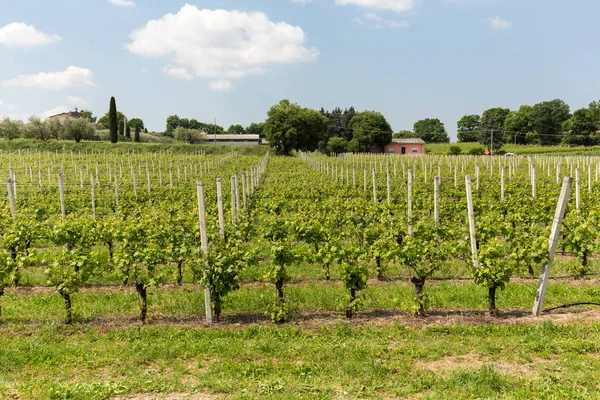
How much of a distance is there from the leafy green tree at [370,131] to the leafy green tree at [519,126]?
32798mm

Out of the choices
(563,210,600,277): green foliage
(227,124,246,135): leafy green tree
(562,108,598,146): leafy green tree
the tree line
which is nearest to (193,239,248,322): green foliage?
(563,210,600,277): green foliage

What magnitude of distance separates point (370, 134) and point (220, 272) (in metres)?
78.8

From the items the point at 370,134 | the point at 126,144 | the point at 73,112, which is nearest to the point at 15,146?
the point at 126,144

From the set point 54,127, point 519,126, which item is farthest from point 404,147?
point 54,127

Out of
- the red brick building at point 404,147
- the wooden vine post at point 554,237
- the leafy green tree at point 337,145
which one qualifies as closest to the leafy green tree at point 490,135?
the red brick building at point 404,147

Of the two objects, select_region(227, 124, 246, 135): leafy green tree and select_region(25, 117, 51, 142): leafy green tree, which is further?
select_region(227, 124, 246, 135): leafy green tree

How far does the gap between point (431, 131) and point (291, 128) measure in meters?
80.3

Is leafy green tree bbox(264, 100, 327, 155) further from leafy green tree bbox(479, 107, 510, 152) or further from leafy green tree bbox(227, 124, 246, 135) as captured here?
leafy green tree bbox(227, 124, 246, 135)

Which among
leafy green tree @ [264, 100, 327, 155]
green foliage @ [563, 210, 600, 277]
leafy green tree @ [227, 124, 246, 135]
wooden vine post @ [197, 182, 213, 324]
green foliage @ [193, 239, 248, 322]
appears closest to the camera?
green foliage @ [193, 239, 248, 322]

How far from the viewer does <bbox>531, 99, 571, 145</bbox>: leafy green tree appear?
94.8 meters

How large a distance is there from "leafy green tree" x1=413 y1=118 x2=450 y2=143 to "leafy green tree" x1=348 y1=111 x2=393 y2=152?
46251mm

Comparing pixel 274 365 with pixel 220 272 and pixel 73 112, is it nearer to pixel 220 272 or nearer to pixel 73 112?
pixel 220 272

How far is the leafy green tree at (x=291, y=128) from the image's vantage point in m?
62.5

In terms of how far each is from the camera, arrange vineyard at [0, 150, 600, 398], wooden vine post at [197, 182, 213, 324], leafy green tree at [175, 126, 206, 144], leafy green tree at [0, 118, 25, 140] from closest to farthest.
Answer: vineyard at [0, 150, 600, 398] < wooden vine post at [197, 182, 213, 324] < leafy green tree at [0, 118, 25, 140] < leafy green tree at [175, 126, 206, 144]
